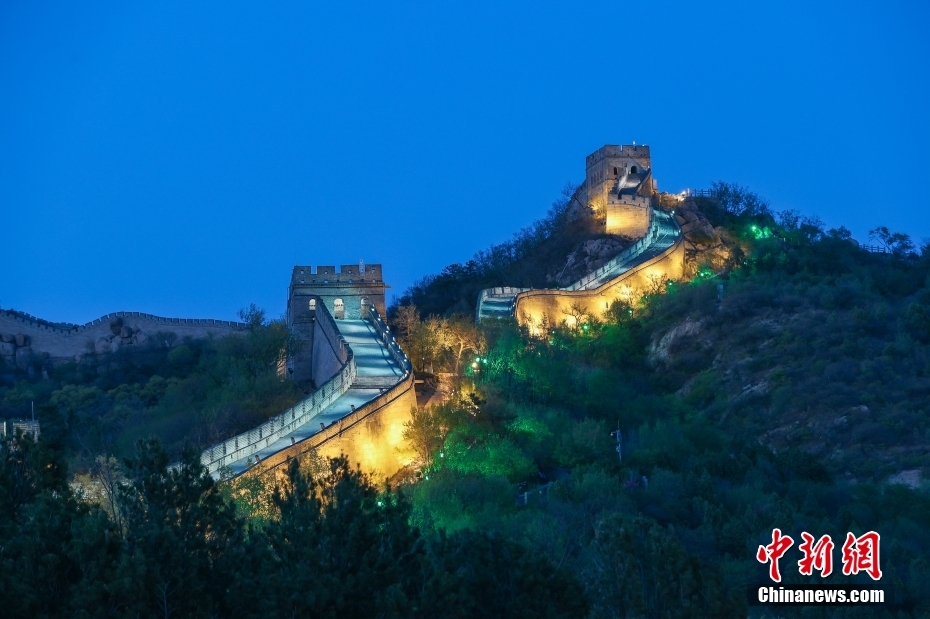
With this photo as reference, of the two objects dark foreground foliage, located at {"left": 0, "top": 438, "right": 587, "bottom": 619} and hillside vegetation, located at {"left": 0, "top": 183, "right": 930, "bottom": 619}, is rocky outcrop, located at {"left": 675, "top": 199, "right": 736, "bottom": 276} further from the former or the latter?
dark foreground foliage, located at {"left": 0, "top": 438, "right": 587, "bottom": 619}

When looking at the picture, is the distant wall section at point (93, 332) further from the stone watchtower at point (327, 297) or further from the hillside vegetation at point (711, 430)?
the hillside vegetation at point (711, 430)

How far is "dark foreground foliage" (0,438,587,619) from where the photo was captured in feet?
80.2

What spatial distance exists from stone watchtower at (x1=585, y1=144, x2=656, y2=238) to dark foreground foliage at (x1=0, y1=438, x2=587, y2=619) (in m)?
48.4

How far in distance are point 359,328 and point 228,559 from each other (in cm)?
3170

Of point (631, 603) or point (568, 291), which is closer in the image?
point (631, 603)

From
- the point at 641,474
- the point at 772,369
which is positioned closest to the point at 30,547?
the point at 641,474

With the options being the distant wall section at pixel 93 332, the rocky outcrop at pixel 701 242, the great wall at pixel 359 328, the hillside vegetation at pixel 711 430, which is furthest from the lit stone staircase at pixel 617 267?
the distant wall section at pixel 93 332

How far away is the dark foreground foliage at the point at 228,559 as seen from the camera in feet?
80.2

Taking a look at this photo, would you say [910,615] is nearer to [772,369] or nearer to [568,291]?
[772,369]

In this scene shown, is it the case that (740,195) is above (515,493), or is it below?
above

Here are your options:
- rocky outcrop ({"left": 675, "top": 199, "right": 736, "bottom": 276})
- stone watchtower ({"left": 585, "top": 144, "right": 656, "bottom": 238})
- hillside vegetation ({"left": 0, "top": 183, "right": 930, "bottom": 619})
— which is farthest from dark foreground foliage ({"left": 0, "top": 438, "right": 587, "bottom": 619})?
stone watchtower ({"left": 585, "top": 144, "right": 656, "bottom": 238})

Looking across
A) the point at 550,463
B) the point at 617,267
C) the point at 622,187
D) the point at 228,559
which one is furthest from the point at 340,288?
the point at 228,559

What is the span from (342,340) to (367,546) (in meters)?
25.8

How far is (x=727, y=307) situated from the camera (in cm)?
6494
